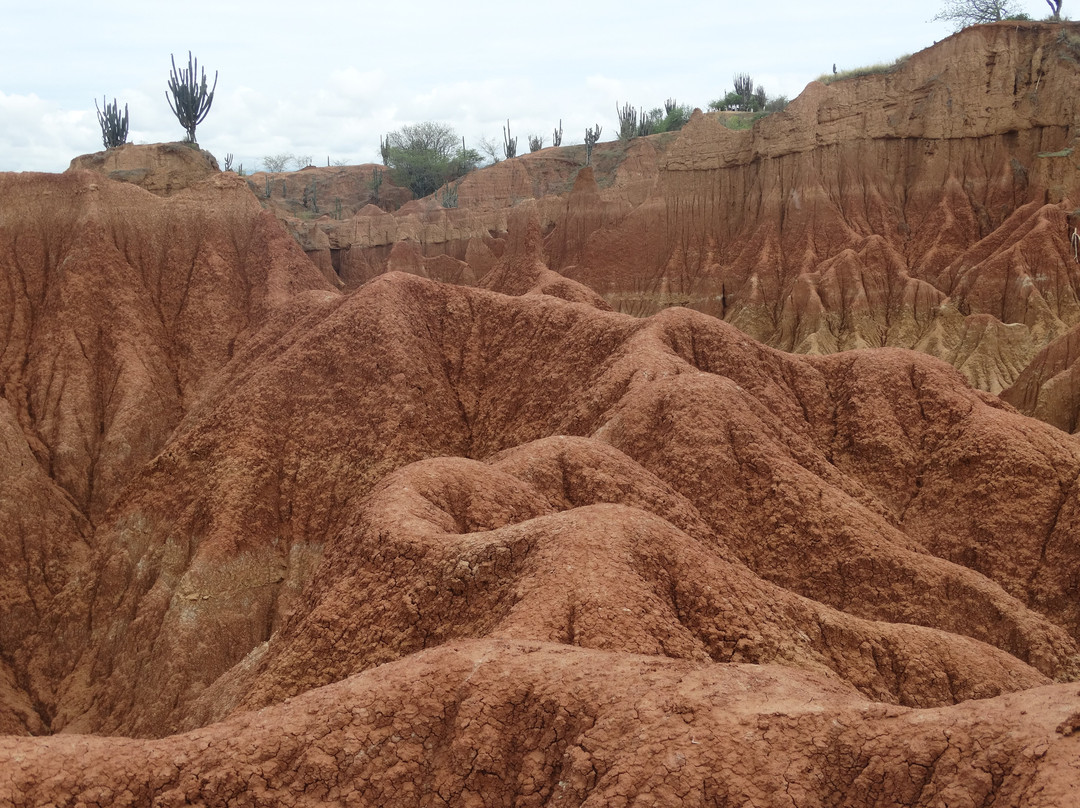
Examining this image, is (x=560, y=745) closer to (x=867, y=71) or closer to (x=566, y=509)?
(x=566, y=509)

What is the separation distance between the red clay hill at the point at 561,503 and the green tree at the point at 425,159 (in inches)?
1486

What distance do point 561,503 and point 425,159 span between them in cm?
7565

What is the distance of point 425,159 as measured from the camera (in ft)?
284

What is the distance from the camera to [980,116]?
Answer: 148 feet

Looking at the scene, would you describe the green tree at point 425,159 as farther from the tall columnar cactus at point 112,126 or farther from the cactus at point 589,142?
the tall columnar cactus at point 112,126

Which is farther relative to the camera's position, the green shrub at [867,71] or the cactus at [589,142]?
the cactus at [589,142]

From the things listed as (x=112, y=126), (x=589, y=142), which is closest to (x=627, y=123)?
(x=589, y=142)

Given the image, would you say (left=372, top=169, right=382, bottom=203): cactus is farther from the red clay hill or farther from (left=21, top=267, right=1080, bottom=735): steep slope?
(left=21, top=267, right=1080, bottom=735): steep slope

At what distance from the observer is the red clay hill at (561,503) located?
7953mm

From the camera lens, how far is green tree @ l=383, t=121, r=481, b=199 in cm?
8612

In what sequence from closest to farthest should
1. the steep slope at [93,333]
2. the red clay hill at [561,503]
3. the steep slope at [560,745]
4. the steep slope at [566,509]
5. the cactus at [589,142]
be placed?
1. the steep slope at [560,745]
2. the red clay hill at [561,503]
3. the steep slope at [566,509]
4. the steep slope at [93,333]
5. the cactus at [589,142]

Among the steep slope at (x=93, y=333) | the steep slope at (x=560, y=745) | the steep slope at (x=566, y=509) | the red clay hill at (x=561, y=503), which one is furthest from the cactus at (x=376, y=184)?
the steep slope at (x=560, y=745)

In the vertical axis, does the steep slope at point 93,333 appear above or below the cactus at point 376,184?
below

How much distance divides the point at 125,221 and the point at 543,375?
62.4 ft
